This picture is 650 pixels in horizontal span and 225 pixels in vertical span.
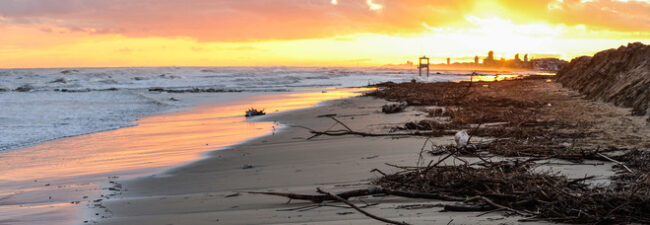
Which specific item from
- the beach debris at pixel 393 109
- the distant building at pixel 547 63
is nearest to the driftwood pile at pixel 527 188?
the beach debris at pixel 393 109

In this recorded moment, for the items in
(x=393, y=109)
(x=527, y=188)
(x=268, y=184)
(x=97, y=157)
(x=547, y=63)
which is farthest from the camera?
(x=547, y=63)

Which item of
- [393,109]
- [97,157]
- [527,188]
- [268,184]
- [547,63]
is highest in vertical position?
[547,63]

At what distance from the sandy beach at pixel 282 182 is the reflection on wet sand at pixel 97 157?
60cm

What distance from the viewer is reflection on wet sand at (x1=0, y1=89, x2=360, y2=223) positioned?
592 centimetres

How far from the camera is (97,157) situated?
8625 mm

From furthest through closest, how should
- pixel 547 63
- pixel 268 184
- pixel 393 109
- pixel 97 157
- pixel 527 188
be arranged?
pixel 547 63
pixel 393 109
pixel 97 157
pixel 268 184
pixel 527 188

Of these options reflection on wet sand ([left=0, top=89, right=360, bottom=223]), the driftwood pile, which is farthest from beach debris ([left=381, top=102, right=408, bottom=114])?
the driftwood pile

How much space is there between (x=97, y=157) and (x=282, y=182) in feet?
14.7

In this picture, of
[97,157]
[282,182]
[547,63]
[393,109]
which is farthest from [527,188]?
[547,63]

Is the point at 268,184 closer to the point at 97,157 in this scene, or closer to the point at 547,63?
the point at 97,157

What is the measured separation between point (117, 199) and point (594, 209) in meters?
4.61

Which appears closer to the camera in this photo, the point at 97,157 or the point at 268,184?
the point at 268,184

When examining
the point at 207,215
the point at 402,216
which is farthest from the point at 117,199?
the point at 402,216

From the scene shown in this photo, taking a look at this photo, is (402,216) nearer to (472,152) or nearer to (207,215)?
(207,215)
